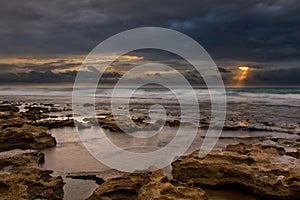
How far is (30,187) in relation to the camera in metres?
5.54

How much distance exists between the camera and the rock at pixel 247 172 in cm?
610

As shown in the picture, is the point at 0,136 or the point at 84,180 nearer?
the point at 84,180

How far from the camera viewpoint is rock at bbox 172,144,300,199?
20.0 feet

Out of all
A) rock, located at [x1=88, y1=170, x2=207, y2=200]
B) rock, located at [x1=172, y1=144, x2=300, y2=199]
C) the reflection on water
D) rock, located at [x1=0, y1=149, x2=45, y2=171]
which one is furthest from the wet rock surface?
rock, located at [x1=172, y1=144, x2=300, y2=199]

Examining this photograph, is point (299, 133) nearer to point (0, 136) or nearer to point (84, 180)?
point (84, 180)

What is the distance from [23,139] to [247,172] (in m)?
7.58

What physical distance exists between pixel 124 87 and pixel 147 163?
97.7 meters

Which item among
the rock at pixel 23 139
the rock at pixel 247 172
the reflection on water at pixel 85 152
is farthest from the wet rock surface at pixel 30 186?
the rock at pixel 23 139

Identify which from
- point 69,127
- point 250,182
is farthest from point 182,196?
point 69,127

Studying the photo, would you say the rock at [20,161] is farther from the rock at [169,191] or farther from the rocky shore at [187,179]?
the rock at [169,191]

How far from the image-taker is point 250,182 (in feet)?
21.2

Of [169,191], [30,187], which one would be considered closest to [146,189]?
[169,191]

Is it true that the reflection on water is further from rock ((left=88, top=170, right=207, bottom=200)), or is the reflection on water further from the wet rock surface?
rock ((left=88, top=170, right=207, bottom=200))

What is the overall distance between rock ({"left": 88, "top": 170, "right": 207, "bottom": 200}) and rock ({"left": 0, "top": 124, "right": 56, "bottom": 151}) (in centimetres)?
569
